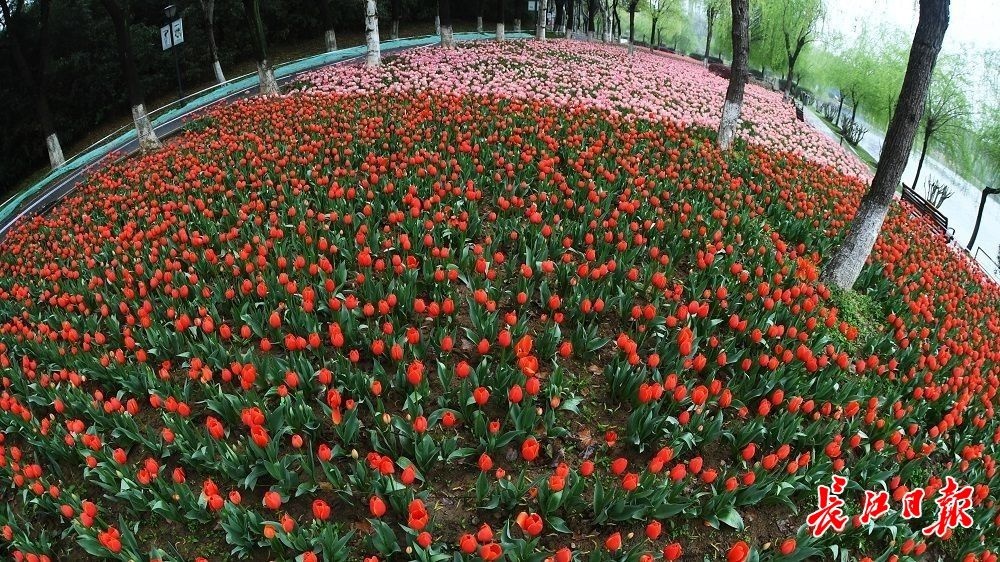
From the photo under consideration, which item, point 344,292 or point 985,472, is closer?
point 985,472

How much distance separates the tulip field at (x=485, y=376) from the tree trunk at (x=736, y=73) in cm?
352

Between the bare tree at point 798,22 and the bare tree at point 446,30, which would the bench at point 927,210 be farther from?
the bare tree at point 798,22

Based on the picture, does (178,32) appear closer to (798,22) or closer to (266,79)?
(266,79)

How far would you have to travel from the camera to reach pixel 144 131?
13.8m

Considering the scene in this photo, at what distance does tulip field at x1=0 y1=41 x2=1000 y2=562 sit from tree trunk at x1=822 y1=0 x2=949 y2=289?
0.47 metres

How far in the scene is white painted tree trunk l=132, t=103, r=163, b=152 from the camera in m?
13.7

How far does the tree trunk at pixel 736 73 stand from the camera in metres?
11.8

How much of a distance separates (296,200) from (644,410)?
17.5ft

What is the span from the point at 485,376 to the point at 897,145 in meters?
5.90

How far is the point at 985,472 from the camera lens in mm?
4504

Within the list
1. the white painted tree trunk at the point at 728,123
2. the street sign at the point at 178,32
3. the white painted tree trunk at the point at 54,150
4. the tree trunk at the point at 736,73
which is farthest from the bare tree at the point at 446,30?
the white painted tree trunk at the point at 54,150

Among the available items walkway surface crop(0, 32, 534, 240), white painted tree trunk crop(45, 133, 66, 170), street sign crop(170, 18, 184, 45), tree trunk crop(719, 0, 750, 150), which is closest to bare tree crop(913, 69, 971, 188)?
tree trunk crop(719, 0, 750, 150)

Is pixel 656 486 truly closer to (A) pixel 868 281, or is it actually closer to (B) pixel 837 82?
(A) pixel 868 281

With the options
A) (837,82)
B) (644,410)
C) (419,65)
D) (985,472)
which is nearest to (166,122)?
(419,65)
